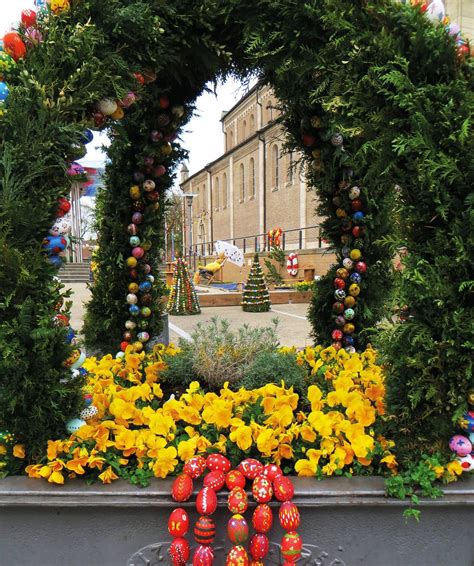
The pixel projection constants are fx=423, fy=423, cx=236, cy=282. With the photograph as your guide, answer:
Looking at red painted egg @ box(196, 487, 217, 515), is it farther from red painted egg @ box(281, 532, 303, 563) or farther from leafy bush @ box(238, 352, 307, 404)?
leafy bush @ box(238, 352, 307, 404)

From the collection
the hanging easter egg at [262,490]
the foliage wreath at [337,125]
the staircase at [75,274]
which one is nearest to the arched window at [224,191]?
the staircase at [75,274]

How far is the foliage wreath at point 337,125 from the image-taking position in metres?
1.85

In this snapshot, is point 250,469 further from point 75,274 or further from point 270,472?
point 75,274

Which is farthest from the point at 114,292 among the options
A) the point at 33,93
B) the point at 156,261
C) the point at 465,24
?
the point at 465,24

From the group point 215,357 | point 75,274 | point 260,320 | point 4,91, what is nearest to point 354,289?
point 215,357

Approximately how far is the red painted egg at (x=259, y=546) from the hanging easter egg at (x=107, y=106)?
6.93 feet

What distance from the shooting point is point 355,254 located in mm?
3684

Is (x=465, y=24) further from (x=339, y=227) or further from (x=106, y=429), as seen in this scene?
(x=106, y=429)

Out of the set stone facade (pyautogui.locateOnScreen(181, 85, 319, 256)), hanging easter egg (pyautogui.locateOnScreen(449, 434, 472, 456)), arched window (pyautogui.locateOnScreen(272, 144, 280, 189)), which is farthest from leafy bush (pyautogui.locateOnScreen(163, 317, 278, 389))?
arched window (pyautogui.locateOnScreen(272, 144, 280, 189))

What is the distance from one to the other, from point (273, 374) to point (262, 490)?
1.14 metres

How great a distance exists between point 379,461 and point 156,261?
2.81 m

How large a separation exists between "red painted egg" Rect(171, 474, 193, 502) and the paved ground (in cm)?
500

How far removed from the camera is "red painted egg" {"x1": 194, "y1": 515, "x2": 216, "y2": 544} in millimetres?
1768

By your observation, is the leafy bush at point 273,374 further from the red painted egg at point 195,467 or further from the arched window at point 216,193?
the arched window at point 216,193
